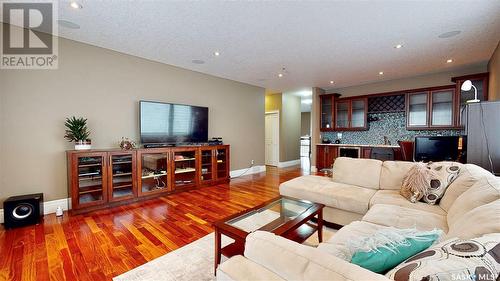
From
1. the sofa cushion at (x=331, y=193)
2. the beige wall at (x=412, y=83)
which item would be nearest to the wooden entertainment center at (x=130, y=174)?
the sofa cushion at (x=331, y=193)

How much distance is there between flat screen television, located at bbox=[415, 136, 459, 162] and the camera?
161 inches

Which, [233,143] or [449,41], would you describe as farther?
[233,143]

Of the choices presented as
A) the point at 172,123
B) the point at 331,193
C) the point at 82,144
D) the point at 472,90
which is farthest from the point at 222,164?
the point at 472,90

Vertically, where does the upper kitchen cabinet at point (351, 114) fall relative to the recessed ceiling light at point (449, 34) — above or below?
below

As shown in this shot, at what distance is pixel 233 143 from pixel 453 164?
432 cm

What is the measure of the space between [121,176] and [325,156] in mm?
5181

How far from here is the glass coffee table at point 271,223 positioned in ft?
5.28

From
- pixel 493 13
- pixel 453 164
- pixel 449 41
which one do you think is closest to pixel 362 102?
pixel 449 41

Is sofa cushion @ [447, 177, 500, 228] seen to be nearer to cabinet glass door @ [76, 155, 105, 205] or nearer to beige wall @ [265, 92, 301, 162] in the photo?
cabinet glass door @ [76, 155, 105, 205]

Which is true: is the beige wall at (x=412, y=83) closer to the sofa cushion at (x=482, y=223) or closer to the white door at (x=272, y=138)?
the white door at (x=272, y=138)

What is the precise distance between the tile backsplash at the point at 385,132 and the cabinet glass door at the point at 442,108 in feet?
1.02

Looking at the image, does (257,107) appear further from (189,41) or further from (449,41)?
(449,41)

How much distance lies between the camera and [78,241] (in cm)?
225

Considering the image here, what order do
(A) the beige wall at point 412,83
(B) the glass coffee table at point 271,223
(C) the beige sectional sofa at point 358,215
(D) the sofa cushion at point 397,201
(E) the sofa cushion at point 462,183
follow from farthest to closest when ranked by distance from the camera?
(A) the beige wall at point 412,83 < (D) the sofa cushion at point 397,201 < (E) the sofa cushion at point 462,183 < (B) the glass coffee table at point 271,223 < (C) the beige sectional sofa at point 358,215
